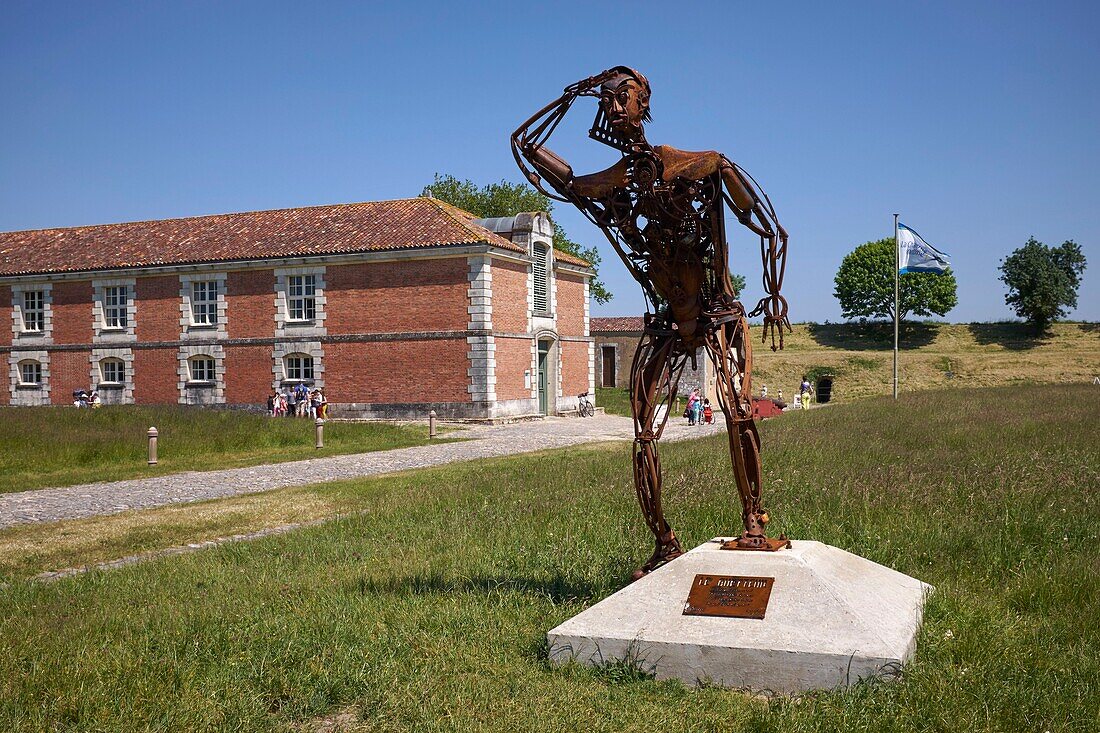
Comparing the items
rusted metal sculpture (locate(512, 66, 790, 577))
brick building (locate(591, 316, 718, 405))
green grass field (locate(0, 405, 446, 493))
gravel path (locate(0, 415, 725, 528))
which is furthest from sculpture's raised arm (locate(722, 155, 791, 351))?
brick building (locate(591, 316, 718, 405))

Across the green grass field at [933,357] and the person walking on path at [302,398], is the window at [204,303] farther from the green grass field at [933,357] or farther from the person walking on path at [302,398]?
the green grass field at [933,357]

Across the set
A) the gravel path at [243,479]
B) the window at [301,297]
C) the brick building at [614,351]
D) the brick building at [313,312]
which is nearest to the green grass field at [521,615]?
the gravel path at [243,479]

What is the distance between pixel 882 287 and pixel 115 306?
57146 millimetres

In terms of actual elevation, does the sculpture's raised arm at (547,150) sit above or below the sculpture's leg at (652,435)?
above

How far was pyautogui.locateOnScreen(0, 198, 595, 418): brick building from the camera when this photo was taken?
31.8 metres

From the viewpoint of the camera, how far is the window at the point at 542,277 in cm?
3525

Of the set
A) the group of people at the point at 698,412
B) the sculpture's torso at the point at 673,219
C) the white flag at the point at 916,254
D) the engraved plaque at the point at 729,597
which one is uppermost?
the white flag at the point at 916,254

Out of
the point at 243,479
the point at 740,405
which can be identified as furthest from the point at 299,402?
the point at 740,405

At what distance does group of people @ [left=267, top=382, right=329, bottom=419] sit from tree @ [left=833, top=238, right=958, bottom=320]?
51.9 meters

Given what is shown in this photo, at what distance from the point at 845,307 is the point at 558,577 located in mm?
74602

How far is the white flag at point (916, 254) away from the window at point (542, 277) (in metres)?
12.3

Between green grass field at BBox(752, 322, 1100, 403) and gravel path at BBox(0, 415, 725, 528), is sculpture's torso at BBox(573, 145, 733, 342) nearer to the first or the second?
gravel path at BBox(0, 415, 725, 528)

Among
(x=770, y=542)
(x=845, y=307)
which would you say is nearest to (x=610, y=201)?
(x=770, y=542)

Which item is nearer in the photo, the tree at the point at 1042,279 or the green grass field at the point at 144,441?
the green grass field at the point at 144,441
